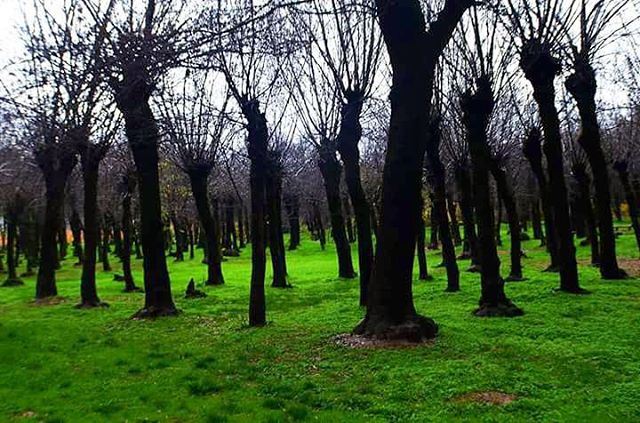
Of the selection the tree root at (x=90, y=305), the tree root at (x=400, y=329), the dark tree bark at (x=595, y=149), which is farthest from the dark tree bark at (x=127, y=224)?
the dark tree bark at (x=595, y=149)

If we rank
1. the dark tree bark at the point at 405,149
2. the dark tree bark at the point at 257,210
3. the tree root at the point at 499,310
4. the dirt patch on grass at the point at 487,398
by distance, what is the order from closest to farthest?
the dirt patch on grass at the point at 487,398 → the dark tree bark at the point at 405,149 → the tree root at the point at 499,310 → the dark tree bark at the point at 257,210

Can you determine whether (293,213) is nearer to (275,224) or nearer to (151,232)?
(275,224)

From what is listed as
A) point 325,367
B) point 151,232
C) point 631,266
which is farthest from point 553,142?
point 151,232

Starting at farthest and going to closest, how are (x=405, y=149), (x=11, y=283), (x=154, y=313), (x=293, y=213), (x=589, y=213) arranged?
(x=293, y=213)
(x=11, y=283)
(x=589, y=213)
(x=154, y=313)
(x=405, y=149)

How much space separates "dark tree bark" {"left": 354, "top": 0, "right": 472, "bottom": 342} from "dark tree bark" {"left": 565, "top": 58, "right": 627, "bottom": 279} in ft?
24.2

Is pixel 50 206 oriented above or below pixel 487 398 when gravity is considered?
above

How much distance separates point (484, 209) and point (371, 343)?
177 inches

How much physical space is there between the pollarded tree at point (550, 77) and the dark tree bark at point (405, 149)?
15.8 ft

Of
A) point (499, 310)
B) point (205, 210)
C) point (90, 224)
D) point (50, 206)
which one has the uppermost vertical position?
point (50, 206)

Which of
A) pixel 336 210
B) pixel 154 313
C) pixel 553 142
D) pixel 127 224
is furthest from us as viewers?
pixel 336 210

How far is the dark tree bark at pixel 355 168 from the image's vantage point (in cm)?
1486

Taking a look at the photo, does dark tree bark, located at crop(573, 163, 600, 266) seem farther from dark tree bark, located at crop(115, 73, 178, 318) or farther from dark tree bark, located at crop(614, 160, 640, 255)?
dark tree bark, located at crop(115, 73, 178, 318)

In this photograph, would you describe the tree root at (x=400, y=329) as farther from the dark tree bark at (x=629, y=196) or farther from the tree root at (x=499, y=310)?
the dark tree bark at (x=629, y=196)

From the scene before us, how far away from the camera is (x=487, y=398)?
6.38m
